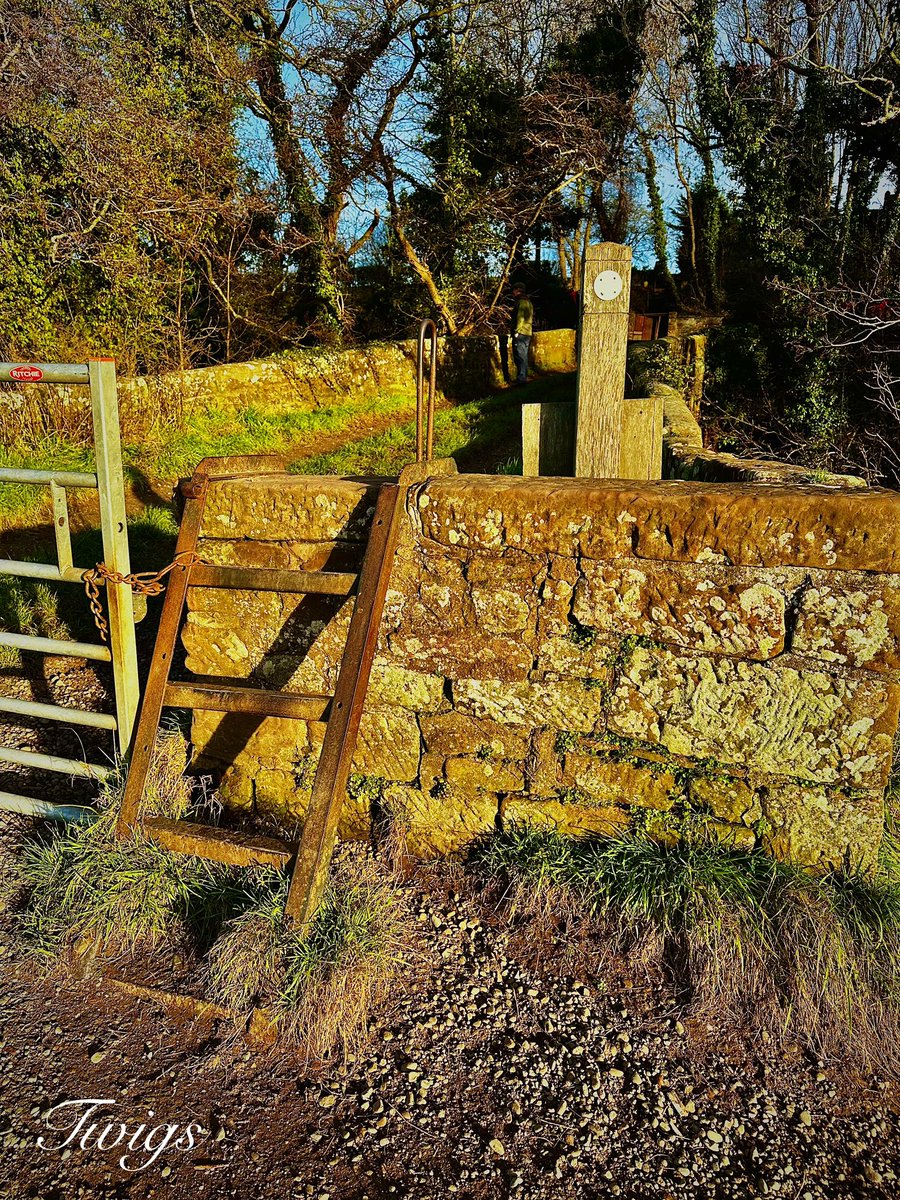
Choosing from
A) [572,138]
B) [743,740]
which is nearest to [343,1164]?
[743,740]

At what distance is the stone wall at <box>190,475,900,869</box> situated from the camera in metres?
2.54

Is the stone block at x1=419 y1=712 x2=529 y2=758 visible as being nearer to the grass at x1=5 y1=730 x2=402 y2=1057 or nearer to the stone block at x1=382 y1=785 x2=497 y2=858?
the stone block at x1=382 y1=785 x2=497 y2=858

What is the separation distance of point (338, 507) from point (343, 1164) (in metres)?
2.14

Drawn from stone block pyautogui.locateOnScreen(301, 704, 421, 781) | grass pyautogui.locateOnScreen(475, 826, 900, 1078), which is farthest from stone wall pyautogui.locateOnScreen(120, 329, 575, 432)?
grass pyautogui.locateOnScreen(475, 826, 900, 1078)

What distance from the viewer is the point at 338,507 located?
3.01m

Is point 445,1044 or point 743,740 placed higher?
point 743,740

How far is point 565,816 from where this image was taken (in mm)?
3020

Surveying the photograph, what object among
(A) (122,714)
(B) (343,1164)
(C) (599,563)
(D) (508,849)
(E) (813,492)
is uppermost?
(E) (813,492)

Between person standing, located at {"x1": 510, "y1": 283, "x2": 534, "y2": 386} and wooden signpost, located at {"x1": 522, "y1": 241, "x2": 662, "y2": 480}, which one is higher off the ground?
person standing, located at {"x1": 510, "y1": 283, "x2": 534, "y2": 386}

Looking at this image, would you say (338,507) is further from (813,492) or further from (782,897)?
(782,897)

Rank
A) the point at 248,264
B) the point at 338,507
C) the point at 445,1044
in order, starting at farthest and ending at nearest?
the point at 248,264 → the point at 338,507 → the point at 445,1044

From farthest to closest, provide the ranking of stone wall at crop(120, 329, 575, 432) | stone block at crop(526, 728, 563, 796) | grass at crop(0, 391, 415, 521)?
stone wall at crop(120, 329, 575, 432) < grass at crop(0, 391, 415, 521) < stone block at crop(526, 728, 563, 796)

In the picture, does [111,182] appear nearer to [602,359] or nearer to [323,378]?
[323,378]

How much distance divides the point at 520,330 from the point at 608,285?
540 inches
